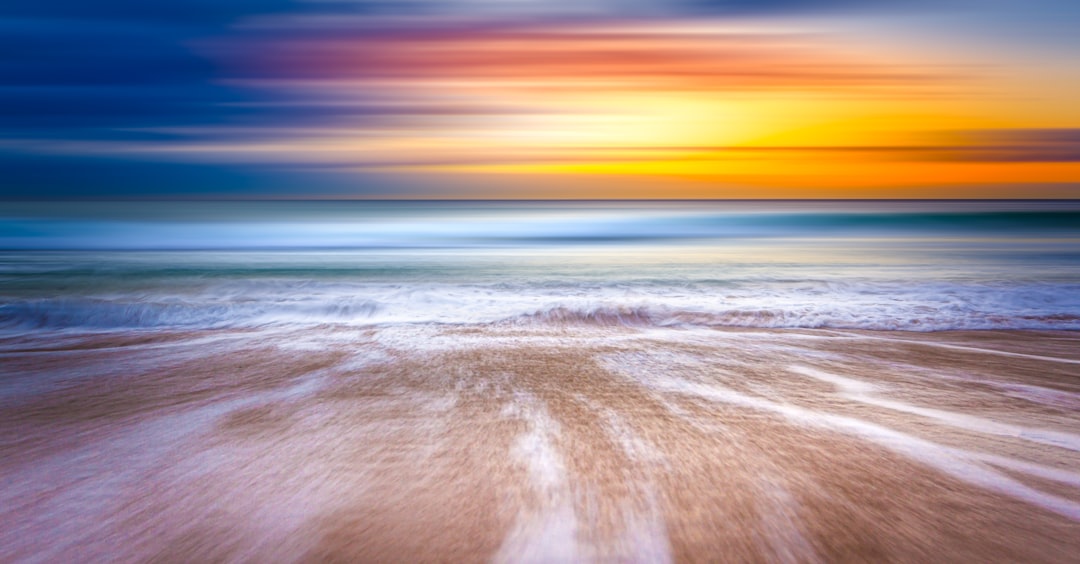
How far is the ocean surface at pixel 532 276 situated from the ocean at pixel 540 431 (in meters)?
0.09

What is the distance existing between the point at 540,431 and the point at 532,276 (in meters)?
7.99

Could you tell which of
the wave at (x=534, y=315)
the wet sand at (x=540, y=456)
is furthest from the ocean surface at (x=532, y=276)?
the wet sand at (x=540, y=456)

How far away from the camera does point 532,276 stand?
34.3 feet

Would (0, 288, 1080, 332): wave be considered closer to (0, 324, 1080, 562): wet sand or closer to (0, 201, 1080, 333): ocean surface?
(0, 201, 1080, 333): ocean surface

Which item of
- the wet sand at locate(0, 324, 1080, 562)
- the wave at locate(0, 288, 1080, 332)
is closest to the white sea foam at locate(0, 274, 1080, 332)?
the wave at locate(0, 288, 1080, 332)

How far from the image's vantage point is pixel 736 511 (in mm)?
1795

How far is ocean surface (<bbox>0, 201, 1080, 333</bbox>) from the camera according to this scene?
531 centimetres

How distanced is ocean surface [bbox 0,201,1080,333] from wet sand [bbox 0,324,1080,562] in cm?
147

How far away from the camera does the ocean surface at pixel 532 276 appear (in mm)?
5309

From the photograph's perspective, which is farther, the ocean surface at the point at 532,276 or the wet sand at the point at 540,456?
the ocean surface at the point at 532,276

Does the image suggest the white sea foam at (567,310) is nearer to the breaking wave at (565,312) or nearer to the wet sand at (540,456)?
the breaking wave at (565,312)

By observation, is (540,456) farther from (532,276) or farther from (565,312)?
(532,276)

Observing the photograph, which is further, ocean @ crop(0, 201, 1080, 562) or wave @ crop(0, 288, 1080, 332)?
wave @ crop(0, 288, 1080, 332)

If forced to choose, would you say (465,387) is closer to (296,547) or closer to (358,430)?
(358,430)
